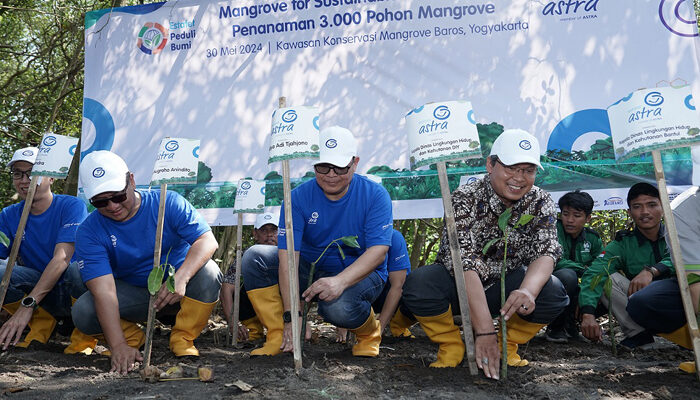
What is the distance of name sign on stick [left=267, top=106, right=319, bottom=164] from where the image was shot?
299 centimetres

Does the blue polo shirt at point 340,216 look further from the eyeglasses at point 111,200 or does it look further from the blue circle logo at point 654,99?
the blue circle logo at point 654,99

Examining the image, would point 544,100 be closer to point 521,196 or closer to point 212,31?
point 521,196

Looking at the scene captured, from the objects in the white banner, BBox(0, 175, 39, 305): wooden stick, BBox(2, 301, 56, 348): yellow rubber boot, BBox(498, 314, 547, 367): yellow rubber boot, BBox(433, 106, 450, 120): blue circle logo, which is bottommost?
BBox(498, 314, 547, 367): yellow rubber boot

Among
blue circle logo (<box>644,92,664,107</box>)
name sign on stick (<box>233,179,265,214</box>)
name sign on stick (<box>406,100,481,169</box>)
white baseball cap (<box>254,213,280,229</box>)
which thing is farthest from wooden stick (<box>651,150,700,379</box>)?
white baseball cap (<box>254,213,280,229</box>)

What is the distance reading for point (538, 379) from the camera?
2807 millimetres

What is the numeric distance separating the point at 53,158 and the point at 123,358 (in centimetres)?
145

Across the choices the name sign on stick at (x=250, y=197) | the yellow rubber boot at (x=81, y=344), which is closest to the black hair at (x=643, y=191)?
the name sign on stick at (x=250, y=197)

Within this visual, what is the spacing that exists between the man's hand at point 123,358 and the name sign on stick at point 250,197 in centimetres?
147

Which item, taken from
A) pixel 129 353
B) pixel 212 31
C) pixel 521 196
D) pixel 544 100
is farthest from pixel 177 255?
pixel 544 100

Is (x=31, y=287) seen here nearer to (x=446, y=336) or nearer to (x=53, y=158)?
(x=53, y=158)

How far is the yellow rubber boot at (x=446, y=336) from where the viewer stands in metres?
3.18

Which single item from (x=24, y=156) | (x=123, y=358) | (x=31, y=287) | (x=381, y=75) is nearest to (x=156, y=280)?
(x=123, y=358)

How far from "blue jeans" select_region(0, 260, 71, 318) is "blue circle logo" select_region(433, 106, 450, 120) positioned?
2873 millimetres

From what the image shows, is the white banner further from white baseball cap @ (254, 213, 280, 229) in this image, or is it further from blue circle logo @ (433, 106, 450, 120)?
blue circle logo @ (433, 106, 450, 120)
